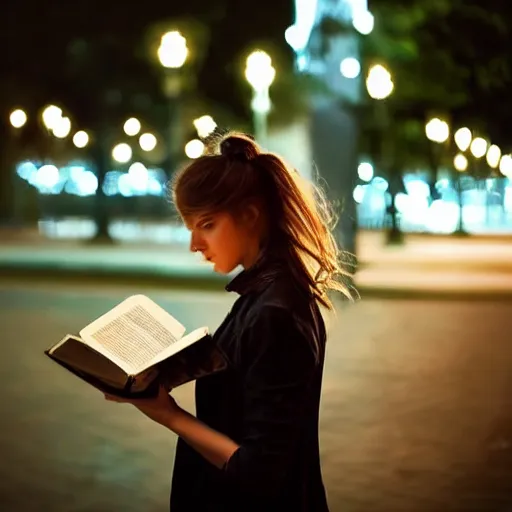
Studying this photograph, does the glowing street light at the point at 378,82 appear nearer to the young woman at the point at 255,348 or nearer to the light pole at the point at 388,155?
the light pole at the point at 388,155

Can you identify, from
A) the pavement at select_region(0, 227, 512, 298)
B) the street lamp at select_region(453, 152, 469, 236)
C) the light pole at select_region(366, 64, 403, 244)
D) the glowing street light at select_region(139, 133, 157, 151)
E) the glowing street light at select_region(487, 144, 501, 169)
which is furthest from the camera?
the glowing street light at select_region(139, 133, 157, 151)

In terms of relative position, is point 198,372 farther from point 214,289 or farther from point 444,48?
point 444,48

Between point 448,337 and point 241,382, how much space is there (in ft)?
29.5

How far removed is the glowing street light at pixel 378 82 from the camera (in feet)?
55.3

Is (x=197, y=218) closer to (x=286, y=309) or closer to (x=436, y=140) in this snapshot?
(x=286, y=309)

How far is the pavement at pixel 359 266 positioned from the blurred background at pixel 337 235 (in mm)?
125

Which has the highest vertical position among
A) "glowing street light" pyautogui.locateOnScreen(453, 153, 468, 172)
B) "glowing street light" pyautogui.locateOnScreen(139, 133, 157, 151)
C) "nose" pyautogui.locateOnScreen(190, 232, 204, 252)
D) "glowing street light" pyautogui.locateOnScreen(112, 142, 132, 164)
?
"glowing street light" pyautogui.locateOnScreen(139, 133, 157, 151)

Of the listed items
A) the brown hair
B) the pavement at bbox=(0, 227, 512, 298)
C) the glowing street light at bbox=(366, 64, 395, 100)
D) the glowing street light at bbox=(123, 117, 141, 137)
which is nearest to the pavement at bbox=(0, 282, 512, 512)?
the brown hair

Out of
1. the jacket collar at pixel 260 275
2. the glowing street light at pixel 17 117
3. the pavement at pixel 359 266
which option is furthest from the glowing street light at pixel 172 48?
the jacket collar at pixel 260 275

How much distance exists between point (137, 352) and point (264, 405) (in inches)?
14.3

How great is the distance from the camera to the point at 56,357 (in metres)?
2.19

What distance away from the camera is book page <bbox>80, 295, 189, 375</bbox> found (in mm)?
2236

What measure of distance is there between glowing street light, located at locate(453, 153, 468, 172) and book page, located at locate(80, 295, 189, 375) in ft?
126

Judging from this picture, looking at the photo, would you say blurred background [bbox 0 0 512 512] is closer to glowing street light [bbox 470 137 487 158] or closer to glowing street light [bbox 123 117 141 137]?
glowing street light [bbox 470 137 487 158]
